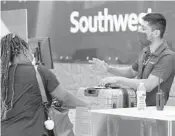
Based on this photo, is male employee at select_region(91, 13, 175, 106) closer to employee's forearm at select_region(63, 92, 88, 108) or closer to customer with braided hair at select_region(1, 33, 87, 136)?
employee's forearm at select_region(63, 92, 88, 108)

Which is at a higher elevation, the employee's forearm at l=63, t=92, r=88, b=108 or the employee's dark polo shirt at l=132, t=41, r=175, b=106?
the employee's dark polo shirt at l=132, t=41, r=175, b=106

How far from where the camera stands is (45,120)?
3.53m

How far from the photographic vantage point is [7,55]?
3.44 metres

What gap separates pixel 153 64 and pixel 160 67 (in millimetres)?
100

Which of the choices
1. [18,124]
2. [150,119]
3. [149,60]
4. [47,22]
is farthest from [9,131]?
[47,22]

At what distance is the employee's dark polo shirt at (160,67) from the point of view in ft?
13.3

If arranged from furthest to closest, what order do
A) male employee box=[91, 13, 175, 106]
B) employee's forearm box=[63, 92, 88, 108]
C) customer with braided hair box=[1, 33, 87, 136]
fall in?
male employee box=[91, 13, 175, 106], employee's forearm box=[63, 92, 88, 108], customer with braided hair box=[1, 33, 87, 136]

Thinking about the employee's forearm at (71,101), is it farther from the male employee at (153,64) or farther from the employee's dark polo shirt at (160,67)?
the employee's dark polo shirt at (160,67)

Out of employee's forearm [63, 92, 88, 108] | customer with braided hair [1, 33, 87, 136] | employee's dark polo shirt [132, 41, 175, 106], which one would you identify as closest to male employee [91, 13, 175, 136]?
employee's dark polo shirt [132, 41, 175, 106]

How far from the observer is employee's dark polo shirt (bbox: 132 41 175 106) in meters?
4.05

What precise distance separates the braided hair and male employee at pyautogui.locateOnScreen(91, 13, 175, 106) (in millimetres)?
902

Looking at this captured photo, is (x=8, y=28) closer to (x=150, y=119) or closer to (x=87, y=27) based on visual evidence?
(x=87, y=27)

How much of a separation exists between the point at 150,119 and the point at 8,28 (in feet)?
12.6

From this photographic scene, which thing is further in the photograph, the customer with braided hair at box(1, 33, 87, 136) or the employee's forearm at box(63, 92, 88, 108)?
the employee's forearm at box(63, 92, 88, 108)
